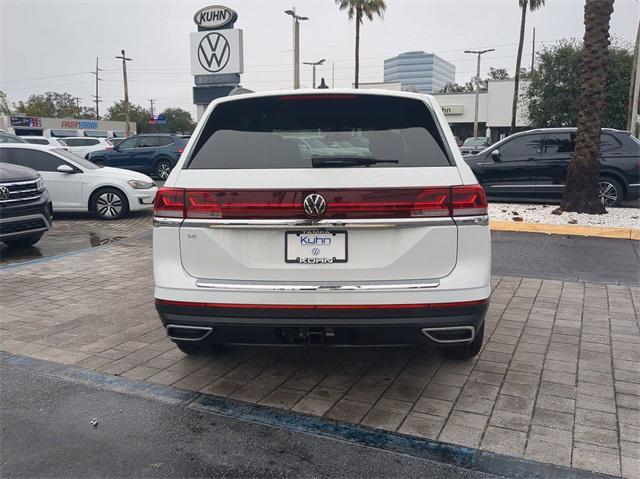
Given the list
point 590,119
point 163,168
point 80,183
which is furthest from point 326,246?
point 163,168

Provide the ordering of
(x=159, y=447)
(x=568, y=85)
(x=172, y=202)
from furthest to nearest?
(x=568, y=85)
(x=172, y=202)
(x=159, y=447)

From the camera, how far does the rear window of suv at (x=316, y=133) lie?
3.19 m


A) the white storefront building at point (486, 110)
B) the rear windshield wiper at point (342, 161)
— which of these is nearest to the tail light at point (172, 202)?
the rear windshield wiper at point (342, 161)

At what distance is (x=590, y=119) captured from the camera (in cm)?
991

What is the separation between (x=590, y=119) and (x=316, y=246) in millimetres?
8636

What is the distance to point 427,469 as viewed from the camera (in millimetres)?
2748

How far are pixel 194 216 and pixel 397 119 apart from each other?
4.38 feet

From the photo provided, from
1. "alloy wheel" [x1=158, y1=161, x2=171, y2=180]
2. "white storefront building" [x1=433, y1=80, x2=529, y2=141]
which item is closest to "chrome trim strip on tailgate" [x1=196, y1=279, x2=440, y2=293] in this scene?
"alloy wheel" [x1=158, y1=161, x2=171, y2=180]

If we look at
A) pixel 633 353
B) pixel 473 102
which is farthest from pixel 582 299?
pixel 473 102

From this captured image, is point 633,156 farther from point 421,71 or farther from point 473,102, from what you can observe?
point 421,71

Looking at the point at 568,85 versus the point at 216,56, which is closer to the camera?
the point at 216,56

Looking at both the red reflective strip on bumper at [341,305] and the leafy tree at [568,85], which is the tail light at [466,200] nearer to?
the red reflective strip on bumper at [341,305]

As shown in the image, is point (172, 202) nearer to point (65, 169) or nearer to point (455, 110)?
point (65, 169)

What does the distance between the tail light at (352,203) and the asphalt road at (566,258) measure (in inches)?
157
